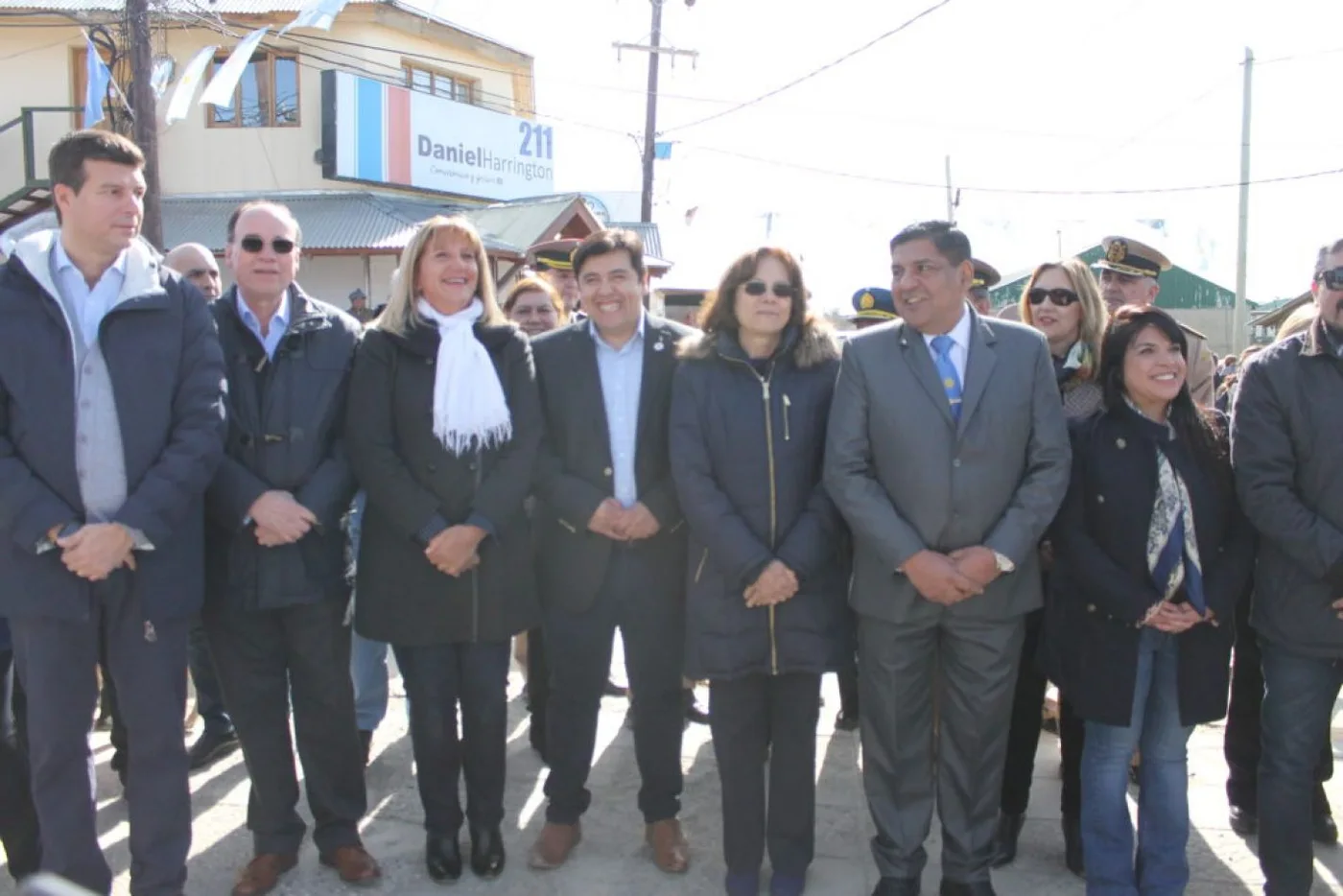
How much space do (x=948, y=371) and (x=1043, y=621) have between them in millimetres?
1011

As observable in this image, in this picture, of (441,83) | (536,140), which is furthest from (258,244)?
(536,140)

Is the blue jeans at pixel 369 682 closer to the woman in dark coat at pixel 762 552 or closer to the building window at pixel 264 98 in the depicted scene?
the woman in dark coat at pixel 762 552

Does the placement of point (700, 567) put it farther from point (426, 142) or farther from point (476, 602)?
point (426, 142)

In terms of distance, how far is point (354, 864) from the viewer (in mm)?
3545

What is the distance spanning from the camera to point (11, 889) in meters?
3.47

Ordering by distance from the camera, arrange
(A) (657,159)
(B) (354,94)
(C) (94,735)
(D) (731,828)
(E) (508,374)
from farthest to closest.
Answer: (A) (657,159), (B) (354,94), (C) (94,735), (E) (508,374), (D) (731,828)

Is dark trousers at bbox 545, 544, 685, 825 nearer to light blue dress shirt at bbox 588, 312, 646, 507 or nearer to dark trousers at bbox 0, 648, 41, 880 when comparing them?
light blue dress shirt at bbox 588, 312, 646, 507

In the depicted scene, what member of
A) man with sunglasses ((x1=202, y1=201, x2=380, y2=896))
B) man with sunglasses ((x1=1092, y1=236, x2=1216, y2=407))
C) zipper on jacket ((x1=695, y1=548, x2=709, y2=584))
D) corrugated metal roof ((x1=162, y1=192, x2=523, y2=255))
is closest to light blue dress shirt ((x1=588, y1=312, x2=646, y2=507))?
zipper on jacket ((x1=695, y1=548, x2=709, y2=584))

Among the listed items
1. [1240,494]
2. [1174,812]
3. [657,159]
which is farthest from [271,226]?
[657,159]

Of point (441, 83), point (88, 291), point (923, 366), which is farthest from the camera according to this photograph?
point (441, 83)

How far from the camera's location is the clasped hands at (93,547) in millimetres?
2939

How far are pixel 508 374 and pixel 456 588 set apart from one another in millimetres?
783

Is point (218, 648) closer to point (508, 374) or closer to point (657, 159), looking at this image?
point (508, 374)

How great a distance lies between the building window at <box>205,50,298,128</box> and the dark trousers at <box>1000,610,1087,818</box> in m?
16.8
